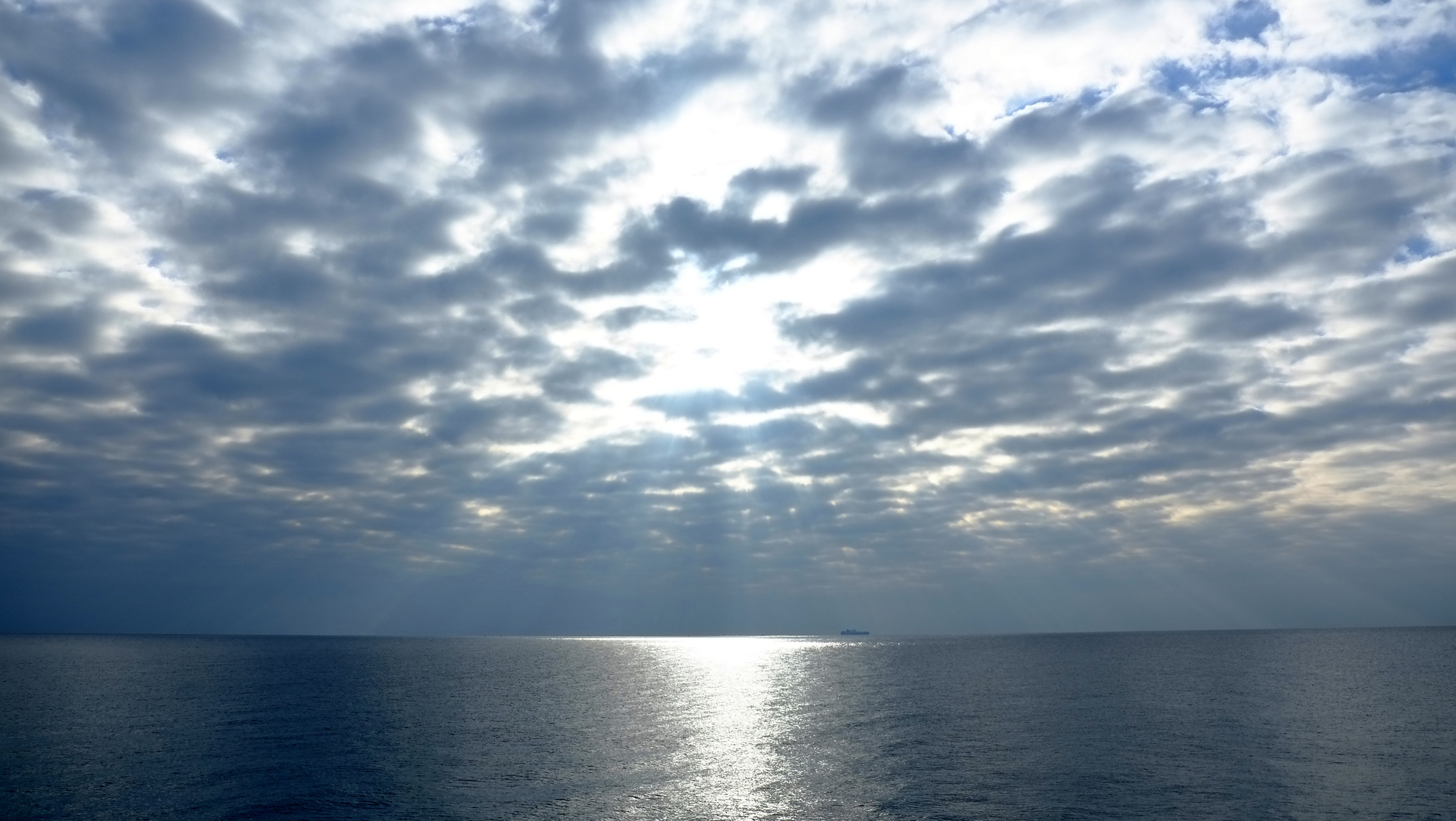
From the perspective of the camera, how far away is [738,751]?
2938 inches

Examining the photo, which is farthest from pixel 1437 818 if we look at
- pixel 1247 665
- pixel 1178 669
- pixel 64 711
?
pixel 1247 665

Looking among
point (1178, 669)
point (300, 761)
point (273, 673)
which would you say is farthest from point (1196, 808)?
point (273, 673)

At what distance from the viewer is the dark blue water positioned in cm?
5406

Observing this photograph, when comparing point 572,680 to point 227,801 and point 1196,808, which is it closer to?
point 227,801

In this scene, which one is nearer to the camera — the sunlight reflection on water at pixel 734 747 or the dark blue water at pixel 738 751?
the dark blue water at pixel 738 751

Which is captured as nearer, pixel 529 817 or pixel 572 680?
pixel 529 817

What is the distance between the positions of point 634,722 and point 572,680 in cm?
6907

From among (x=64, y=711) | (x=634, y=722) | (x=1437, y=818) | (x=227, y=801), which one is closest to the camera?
(x=1437, y=818)

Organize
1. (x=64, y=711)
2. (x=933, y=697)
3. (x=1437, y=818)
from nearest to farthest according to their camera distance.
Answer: (x=1437, y=818)
(x=64, y=711)
(x=933, y=697)

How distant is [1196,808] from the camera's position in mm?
52188

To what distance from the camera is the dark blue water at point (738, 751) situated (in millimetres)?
54062

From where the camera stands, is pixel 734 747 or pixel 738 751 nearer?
pixel 738 751

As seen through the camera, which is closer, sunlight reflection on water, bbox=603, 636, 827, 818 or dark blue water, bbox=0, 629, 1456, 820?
dark blue water, bbox=0, 629, 1456, 820

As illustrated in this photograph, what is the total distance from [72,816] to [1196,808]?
2440 inches
